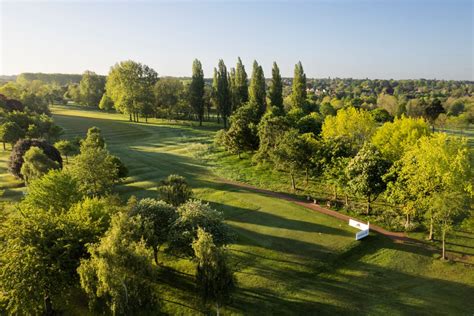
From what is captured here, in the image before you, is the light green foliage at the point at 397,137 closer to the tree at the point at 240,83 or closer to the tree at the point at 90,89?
the tree at the point at 240,83

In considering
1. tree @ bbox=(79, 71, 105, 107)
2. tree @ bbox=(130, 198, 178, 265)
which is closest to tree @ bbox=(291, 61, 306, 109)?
tree @ bbox=(130, 198, 178, 265)

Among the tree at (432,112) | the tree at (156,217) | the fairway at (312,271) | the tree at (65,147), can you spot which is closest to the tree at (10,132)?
the tree at (65,147)

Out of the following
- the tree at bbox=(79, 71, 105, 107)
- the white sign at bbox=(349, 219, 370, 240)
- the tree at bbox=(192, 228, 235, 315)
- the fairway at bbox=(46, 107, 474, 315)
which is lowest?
the fairway at bbox=(46, 107, 474, 315)

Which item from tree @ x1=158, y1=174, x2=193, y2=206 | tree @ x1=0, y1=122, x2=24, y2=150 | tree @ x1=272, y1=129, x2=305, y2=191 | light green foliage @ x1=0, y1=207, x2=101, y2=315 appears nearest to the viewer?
light green foliage @ x1=0, y1=207, x2=101, y2=315

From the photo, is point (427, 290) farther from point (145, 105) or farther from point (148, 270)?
point (145, 105)

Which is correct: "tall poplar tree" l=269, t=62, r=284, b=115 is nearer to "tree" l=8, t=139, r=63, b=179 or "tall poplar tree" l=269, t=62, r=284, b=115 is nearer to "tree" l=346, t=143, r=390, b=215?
"tree" l=346, t=143, r=390, b=215
